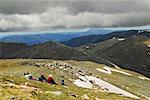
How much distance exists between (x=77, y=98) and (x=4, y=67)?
128404mm

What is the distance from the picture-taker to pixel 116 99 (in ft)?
259

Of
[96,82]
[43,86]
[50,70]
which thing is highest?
[43,86]

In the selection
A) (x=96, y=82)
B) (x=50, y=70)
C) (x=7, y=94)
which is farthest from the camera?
(x=96, y=82)

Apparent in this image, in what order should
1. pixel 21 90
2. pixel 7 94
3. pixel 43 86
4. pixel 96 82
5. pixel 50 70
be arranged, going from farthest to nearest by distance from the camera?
pixel 96 82, pixel 50 70, pixel 43 86, pixel 21 90, pixel 7 94

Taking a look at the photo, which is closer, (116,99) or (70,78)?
(116,99)

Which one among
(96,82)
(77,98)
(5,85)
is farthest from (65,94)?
(96,82)

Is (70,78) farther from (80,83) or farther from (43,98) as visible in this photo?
(43,98)

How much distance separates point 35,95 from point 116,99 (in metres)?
28.0

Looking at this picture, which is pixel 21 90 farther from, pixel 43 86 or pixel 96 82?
pixel 96 82

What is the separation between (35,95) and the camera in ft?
187

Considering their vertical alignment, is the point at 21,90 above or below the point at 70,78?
above

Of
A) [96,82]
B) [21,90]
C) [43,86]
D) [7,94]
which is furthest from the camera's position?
[96,82]

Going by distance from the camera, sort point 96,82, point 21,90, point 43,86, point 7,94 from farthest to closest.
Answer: point 96,82
point 43,86
point 21,90
point 7,94

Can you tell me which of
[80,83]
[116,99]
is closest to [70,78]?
[80,83]
